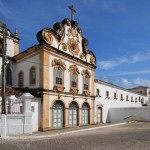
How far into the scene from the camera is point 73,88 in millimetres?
25500

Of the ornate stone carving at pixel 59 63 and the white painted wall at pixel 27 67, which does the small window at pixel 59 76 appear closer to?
the ornate stone carving at pixel 59 63

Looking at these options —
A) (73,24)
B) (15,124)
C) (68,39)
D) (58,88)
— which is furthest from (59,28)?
(15,124)

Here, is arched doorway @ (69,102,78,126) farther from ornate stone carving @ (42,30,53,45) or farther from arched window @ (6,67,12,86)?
ornate stone carving @ (42,30,53,45)

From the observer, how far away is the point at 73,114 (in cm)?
2553

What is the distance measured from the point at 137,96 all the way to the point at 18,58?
1226 inches

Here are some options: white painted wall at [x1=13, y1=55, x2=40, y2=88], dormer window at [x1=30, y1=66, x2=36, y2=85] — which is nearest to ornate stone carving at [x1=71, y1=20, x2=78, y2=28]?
white painted wall at [x1=13, y1=55, x2=40, y2=88]

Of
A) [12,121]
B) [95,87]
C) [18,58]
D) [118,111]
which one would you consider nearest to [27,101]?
[12,121]

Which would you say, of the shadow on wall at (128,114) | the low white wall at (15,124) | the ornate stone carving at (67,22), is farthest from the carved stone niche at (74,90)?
the shadow on wall at (128,114)

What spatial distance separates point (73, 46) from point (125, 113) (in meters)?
15.0

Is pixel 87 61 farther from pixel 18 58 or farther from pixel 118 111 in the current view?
pixel 118 111

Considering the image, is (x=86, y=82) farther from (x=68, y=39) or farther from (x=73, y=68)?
(x=68, y=39)

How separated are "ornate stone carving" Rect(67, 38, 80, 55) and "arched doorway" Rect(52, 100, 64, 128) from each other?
6036 mm

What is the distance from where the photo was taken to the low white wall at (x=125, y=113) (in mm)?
34719

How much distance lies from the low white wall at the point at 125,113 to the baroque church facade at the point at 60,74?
16.1 feet
